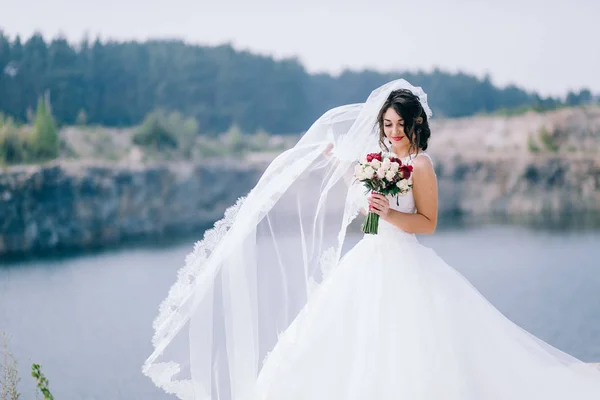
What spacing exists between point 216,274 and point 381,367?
828mm

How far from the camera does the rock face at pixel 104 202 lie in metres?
16.5

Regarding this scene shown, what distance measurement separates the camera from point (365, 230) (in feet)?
9.93

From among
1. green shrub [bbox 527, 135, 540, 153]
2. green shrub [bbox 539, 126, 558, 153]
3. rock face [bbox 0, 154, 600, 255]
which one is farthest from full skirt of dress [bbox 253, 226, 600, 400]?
green shrub [bbox 539, 126, 558, 153]

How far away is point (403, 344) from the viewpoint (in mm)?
2760

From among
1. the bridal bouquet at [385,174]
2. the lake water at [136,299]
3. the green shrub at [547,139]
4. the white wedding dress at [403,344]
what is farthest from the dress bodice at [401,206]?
the green shrub at [547,139]

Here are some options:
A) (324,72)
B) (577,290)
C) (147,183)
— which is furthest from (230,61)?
(577,290)

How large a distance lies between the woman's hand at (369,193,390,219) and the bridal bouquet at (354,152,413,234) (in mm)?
27

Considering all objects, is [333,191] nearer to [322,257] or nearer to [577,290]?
[322,257]

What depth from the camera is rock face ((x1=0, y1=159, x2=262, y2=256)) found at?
16.5 metres

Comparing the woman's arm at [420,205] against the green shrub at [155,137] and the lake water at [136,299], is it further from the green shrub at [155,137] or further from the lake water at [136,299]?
the green shrub at [155,137]

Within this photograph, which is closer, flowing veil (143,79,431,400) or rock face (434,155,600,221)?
flowing veil (143,79,431,400)

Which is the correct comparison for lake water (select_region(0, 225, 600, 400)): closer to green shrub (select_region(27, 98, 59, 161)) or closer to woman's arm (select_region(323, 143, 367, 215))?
woman's arm (select_region(323, 143, 367, 215))

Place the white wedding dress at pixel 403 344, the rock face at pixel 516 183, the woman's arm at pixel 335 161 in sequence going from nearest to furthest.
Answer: the white wedding dress at pixel 403 344
the woman's arm at pixel 335 161
the rock face at pixel 516 183

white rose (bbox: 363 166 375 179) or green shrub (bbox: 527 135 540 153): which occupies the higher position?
white rose (bbox: 363 166 375 179)
